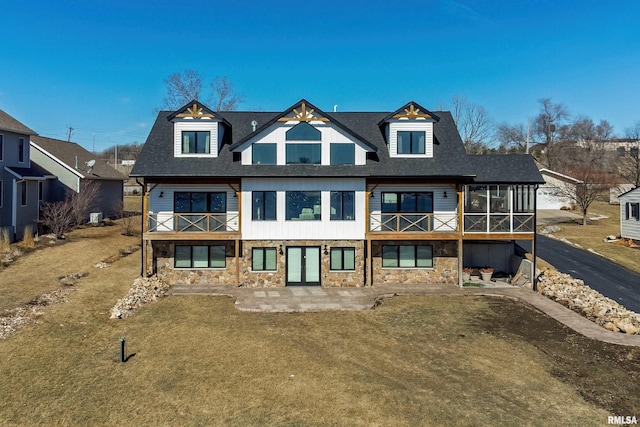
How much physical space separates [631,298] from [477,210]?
7749 mm

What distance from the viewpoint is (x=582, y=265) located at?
23453 millimetres

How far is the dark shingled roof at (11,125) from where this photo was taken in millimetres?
26123

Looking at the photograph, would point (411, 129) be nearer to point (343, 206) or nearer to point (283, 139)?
point (343, 206)

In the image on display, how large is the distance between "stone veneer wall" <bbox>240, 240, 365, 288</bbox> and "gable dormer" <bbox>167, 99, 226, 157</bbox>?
5.29 meters

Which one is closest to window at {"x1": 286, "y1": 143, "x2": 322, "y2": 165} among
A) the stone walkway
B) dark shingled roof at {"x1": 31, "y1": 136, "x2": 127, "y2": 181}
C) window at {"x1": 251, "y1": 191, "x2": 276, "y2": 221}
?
window at {"x1": 251, "y1": 191, "x2": 276, "y2": 221}

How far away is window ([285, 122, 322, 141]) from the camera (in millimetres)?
19875

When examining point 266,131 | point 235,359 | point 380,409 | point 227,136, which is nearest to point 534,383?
point 380,409

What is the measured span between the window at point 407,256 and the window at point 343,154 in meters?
4.74

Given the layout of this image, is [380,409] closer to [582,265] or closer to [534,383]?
[534,383]

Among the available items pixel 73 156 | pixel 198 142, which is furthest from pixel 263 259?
pixel 73 156

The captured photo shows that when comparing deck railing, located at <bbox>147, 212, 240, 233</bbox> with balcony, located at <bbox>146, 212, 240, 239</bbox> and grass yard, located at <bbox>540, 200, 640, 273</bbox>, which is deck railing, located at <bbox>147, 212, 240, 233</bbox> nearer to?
balcony, located at <bbox>146, 212, 240, 239</bbox>

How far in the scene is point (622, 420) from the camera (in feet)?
28.8

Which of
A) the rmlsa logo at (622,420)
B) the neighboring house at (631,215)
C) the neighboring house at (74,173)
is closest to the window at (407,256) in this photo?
the rmlsa logo at (622,420)

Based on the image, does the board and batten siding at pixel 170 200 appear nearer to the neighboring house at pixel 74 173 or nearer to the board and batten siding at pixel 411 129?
the board and batten siding at pixel 411 129
